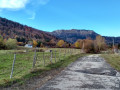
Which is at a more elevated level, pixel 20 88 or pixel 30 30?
pixel 30 30

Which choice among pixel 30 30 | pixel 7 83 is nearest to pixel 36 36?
pixel 30 30

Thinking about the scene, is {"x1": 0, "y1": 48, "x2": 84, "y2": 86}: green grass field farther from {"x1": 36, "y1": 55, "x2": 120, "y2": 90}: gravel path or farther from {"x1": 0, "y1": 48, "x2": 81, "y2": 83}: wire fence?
{"x1": 36, "y1": 55, "x2": 120, "y2": 90}: gravel path

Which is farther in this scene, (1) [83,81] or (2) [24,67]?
(2) [24,67]

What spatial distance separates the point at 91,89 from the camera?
5316 millimetres

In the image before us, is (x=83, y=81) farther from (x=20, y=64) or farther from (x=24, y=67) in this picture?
(x=20, y=64)

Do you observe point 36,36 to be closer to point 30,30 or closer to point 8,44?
point 30,30

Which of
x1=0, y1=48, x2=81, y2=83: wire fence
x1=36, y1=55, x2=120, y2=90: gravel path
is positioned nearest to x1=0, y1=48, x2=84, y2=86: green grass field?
x1=0, y1=48, x2=81, y2=83: wire fence

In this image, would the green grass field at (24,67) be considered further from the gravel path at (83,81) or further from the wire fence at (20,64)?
the gravel path at (83,81)

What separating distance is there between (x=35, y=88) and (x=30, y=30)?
656 ft

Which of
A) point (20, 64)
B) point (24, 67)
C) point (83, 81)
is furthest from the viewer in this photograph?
point (20, 64)

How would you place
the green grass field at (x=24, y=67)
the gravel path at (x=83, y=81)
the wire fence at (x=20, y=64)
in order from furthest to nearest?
the wire fence at (x=20, y=64) < the green grass field at (x=24, y=67) < the gravel path at (x=83, y=81)

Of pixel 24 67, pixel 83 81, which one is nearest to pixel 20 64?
pixel 24 67

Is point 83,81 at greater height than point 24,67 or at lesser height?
greater

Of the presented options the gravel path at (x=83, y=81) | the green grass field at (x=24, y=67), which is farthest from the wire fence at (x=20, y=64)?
the gravel path at (x=83, y=81)
